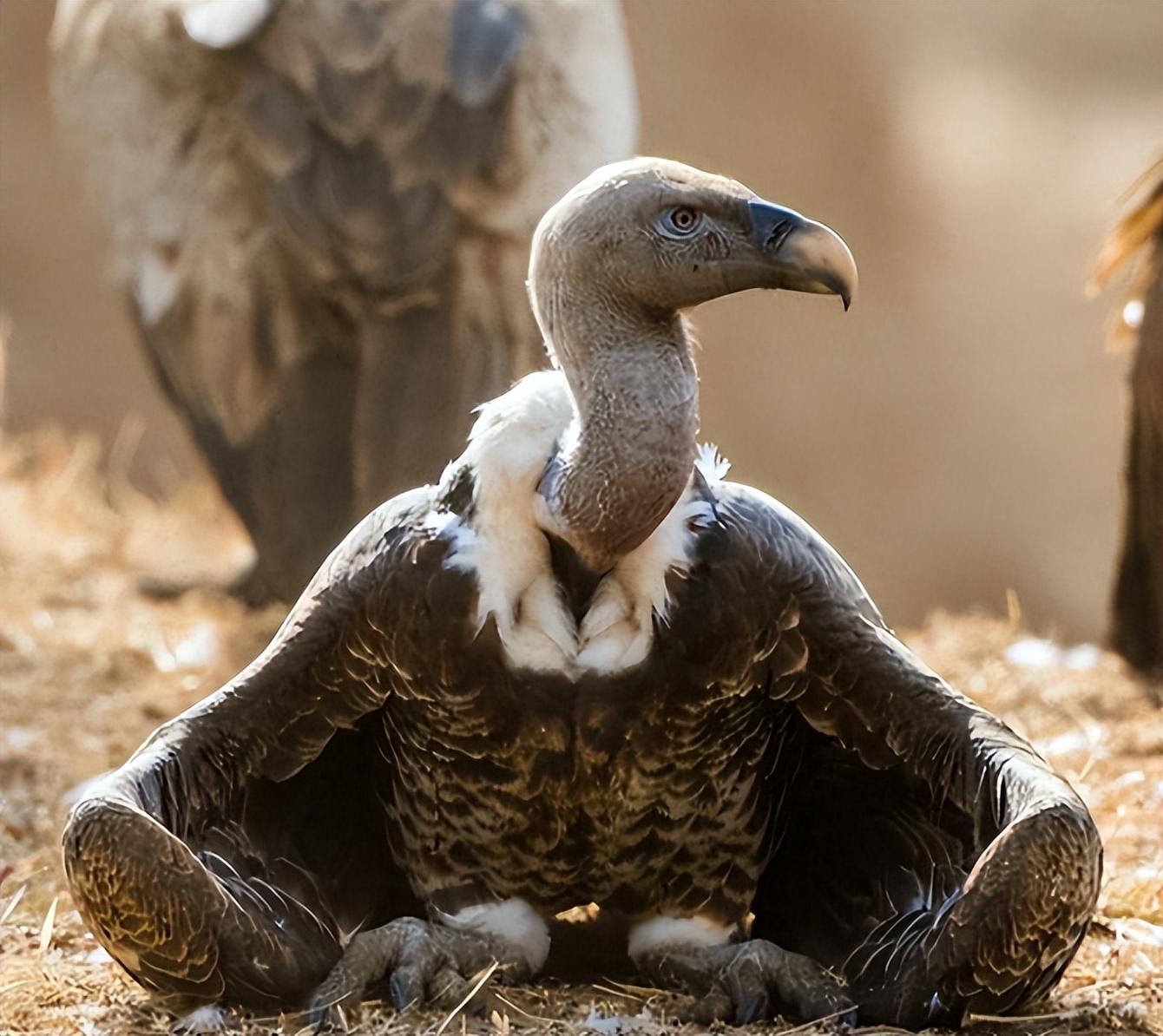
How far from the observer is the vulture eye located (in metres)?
2.37

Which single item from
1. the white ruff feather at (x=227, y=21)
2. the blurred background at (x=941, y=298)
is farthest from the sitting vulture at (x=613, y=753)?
the blurred background at (x=941, y=298)

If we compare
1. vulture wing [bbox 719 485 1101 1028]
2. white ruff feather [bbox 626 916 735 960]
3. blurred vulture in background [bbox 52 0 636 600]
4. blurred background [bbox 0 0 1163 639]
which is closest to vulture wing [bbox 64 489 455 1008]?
white ruff feather [bbox 626 916 735 960]

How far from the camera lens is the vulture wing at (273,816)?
2.39m

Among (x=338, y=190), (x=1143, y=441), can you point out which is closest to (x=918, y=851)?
(x=338, y=190)

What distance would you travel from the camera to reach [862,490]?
6.76 metres

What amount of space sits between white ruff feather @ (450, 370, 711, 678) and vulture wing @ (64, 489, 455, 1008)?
73 mm

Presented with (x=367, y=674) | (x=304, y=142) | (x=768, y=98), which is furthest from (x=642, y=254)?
(x=768, y=98)

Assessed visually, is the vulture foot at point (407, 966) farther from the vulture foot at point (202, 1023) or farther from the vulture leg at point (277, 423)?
the vulture leg at point (277, 423)

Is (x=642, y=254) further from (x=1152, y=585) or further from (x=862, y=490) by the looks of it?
(x=862, y=490)

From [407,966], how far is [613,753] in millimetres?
391

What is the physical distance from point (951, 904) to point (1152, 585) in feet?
8.57

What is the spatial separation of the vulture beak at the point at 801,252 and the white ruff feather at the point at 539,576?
0.34 metres

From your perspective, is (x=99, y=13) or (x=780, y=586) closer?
(x=780, y=586)

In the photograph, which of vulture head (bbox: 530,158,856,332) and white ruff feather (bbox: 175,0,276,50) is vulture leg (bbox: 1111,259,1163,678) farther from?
vulture head (bbox: 530,158,856,332)
